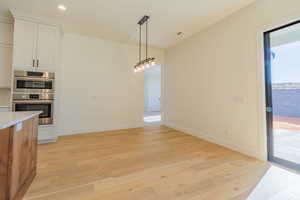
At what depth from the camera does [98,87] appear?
175 inches

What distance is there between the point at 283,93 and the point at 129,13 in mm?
3424

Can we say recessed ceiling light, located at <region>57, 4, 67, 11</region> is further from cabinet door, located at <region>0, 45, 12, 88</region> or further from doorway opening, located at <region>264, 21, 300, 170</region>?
doorway opening, located at <region>264, 21, 300, 170</region>

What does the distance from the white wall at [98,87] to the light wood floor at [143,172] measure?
1094 millimetres

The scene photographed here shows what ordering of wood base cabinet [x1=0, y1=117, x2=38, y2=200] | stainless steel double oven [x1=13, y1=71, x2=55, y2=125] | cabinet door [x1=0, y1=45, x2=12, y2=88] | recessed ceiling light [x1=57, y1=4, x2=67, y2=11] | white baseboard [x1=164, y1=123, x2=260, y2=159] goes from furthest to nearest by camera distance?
cabinet door [x1=0, y1=45, x2=12, y2=88] → stainless steel double oven [x1=13, y1=71, x2=55, y2=125] → recessed ceiling light [x1=57, y1=4, x2=67, y2=11] → white baseboard [x1=164, y1=123, x2=260, y2=159] → wood base cabinet [x1=0, y1=117, x2=38, y2=200]

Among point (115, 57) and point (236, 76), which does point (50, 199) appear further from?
point (115, 57)

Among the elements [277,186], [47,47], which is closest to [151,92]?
[47,47]

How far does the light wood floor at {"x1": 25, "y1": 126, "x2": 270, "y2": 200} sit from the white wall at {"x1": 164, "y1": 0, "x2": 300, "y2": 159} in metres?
0.47

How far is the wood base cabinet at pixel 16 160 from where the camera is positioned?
1269mm

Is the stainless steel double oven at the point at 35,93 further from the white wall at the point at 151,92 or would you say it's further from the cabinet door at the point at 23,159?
the white wall at the point at 151,92

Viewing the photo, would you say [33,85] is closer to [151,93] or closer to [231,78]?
[231,78]

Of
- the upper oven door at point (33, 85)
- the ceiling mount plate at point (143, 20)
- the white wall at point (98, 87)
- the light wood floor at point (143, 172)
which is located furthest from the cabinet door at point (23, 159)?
the ceiling mount plate at point (143, 20)

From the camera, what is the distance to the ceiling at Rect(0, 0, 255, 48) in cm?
271

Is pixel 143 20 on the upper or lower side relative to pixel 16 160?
upper

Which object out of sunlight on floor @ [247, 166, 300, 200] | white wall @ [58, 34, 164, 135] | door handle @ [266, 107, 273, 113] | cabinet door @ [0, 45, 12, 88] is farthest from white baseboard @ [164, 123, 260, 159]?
cabinet door @ [0, 45, 12, 88]
